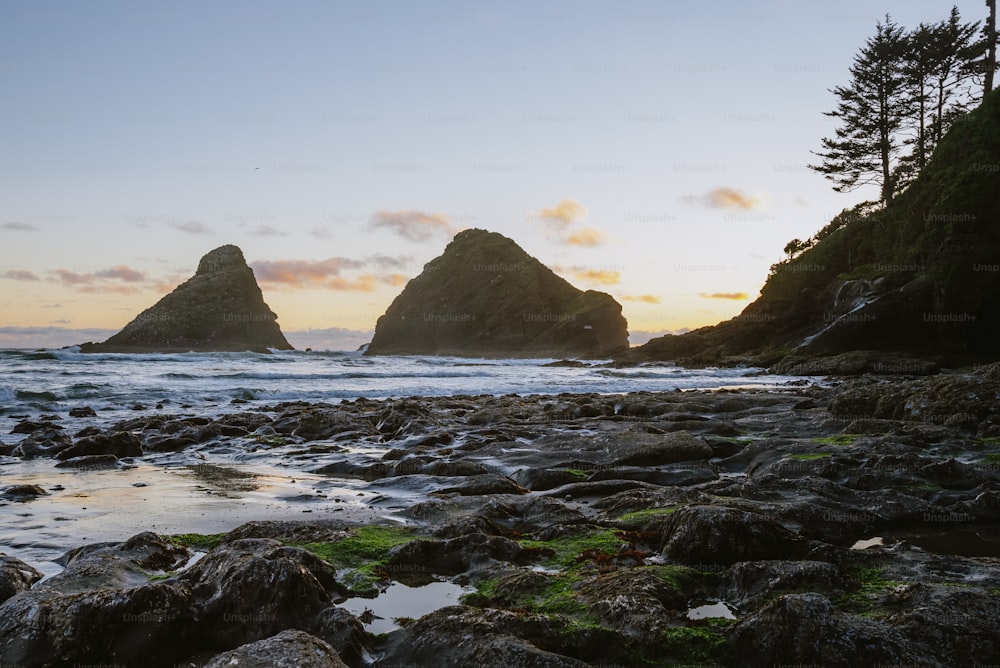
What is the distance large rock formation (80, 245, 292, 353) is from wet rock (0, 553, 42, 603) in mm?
108946

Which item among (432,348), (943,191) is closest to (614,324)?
(432,348)

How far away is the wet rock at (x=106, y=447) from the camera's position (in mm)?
10297

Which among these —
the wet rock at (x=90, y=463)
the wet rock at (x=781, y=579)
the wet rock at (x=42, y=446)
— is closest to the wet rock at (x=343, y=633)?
the wet rock at (x=781, y=579)

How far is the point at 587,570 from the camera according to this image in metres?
4.52

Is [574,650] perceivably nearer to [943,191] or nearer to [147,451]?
[147,451]

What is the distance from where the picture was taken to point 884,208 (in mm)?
45781

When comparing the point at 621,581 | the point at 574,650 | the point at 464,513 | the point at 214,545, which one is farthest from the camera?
the point at 464,513

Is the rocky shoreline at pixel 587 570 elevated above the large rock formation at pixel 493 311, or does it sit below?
below

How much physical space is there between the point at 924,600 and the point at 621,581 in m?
1.59

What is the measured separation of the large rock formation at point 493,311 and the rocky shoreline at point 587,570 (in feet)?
280

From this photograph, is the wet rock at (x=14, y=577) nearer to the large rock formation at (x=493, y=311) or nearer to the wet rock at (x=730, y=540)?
the wet rock at (x=730, y=540)

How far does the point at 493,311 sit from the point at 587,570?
10757 centimetres

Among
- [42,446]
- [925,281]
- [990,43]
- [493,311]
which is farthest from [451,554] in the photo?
[493,311]

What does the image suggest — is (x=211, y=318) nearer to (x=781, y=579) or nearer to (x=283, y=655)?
(x=283, y=655)
